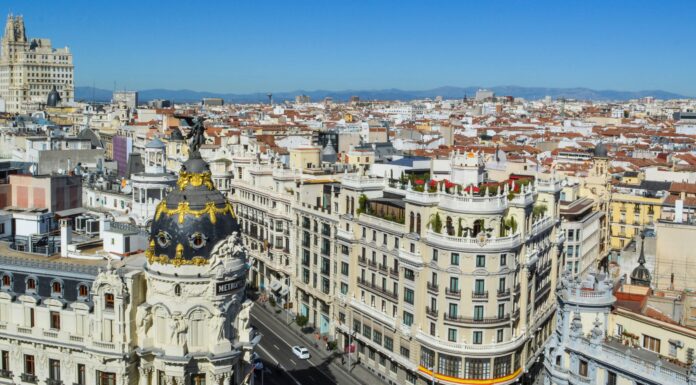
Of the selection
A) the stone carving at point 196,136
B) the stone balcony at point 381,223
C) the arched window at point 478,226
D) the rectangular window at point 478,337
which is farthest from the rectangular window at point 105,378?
the arched window at point 478,226

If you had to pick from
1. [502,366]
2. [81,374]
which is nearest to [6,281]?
[81,374]

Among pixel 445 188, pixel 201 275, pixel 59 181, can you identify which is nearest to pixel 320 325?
pixel 445 188

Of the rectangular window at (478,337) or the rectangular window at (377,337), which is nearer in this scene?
the rectangular window at (478,337)

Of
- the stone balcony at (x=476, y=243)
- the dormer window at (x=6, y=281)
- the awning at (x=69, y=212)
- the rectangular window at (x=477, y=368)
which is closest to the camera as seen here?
the dormer window at (x=6, y=281)

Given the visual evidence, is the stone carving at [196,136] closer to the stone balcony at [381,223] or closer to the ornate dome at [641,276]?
the stone balcony at [381,223]

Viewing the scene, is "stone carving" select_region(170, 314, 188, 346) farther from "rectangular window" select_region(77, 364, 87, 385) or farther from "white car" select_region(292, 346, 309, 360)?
"white car" select_region(292, 346, 309, 360)

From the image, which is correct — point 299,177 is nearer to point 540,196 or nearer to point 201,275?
point 540,196
